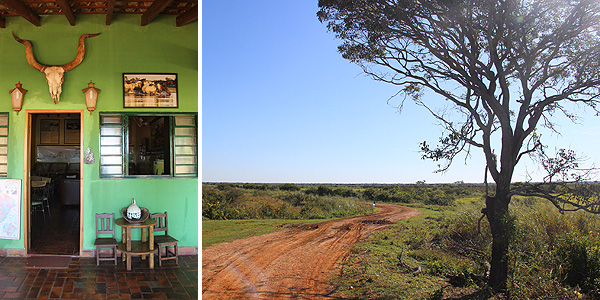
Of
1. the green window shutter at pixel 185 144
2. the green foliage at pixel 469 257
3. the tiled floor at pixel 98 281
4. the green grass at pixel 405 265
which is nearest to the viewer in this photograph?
the green foliage at pixel 469 257

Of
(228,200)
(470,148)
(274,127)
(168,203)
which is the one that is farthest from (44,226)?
(470,148)

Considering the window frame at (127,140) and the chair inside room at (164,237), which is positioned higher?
the window frame at (127,140)

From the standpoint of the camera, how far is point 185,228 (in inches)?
191

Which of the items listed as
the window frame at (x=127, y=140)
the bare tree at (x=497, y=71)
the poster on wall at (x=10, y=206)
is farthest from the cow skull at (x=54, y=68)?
the bare tree at (x=497, y=71)

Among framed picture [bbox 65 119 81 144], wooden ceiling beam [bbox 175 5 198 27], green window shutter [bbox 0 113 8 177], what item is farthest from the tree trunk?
framed picture [bbox 65 119 81 144]

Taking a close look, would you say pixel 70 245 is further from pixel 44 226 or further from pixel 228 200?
pixel 228 200

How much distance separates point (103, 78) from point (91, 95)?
252mm

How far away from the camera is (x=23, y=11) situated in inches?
170

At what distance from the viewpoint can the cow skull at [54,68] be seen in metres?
4.59

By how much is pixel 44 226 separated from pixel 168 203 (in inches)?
101

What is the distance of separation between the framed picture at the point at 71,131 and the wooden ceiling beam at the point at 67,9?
557cm

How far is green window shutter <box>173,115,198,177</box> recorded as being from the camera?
4.91 m

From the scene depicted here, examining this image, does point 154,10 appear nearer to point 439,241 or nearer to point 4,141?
point 4,141

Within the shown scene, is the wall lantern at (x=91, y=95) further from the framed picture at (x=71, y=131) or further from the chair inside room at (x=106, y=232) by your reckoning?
the framed picture at (x=71, y=131)
